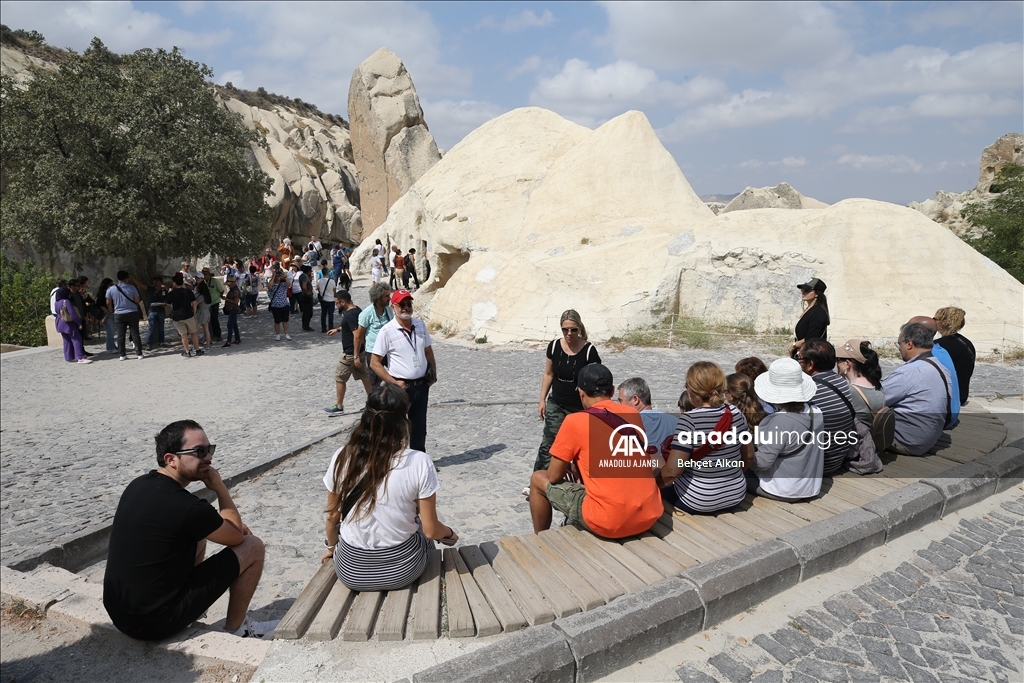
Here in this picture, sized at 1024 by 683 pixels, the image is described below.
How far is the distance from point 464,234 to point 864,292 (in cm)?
1153

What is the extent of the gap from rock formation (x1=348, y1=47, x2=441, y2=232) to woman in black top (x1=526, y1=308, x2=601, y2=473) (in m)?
31.7

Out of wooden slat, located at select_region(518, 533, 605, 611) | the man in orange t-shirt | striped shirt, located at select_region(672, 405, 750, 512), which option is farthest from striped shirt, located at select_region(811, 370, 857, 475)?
wooden slat, located at select_region(518, 533, 605, 611)

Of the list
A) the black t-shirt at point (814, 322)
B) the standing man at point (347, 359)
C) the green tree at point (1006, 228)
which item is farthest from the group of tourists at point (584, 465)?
the green tree at point (1006, 228)

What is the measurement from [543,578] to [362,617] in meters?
1.03

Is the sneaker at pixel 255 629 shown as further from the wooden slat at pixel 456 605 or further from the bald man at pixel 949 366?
the bald man at pixel 949 366

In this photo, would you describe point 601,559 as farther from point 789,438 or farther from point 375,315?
point 375,315

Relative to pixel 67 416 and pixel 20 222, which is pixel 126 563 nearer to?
pixel 67 416

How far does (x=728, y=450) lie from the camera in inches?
161

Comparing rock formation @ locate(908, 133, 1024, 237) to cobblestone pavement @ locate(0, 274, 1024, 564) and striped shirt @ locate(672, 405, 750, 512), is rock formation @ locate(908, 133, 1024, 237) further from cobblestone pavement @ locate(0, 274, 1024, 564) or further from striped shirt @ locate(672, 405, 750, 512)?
striped shirt @ locate(672, 405, 750, 512)

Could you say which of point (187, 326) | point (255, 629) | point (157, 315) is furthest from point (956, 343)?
point (157, 315)

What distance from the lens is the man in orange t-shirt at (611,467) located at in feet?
12.2

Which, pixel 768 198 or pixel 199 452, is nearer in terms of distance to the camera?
pixel 199 452

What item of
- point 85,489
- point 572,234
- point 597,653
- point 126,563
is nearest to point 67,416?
point 85,489

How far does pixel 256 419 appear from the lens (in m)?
9.16
